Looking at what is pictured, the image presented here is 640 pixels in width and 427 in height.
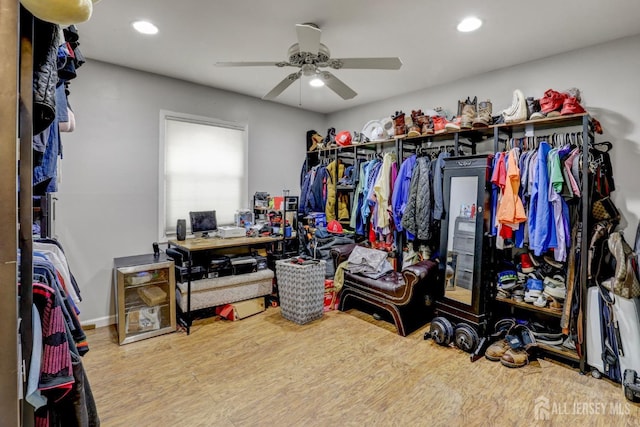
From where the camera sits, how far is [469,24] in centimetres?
245

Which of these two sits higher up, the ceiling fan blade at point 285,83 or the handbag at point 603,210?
the ceiling fan blade at point 285,83

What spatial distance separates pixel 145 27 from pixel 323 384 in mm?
2971

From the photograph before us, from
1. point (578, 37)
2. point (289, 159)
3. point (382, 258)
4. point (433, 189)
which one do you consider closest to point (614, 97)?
point (578, 37)

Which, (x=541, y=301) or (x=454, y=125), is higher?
(x=454, y=125)

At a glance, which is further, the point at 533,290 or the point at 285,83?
the point at 533,290

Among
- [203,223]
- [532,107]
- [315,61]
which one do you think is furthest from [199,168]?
[532,107]

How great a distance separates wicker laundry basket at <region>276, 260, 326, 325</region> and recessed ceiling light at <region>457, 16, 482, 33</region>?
243cm

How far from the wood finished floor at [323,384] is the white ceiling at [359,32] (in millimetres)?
2597

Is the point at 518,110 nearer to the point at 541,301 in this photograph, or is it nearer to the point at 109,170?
the point at 541,301

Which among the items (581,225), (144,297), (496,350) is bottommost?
(496,350)

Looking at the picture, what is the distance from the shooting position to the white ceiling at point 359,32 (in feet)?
7.33

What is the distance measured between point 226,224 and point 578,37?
395 cm

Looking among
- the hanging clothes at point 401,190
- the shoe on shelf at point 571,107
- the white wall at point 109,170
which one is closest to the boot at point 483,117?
the shoe on shelf at point 571,107

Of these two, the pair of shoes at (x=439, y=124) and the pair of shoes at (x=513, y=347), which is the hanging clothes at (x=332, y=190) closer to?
the pair of shoes at (x=439, y=124)
